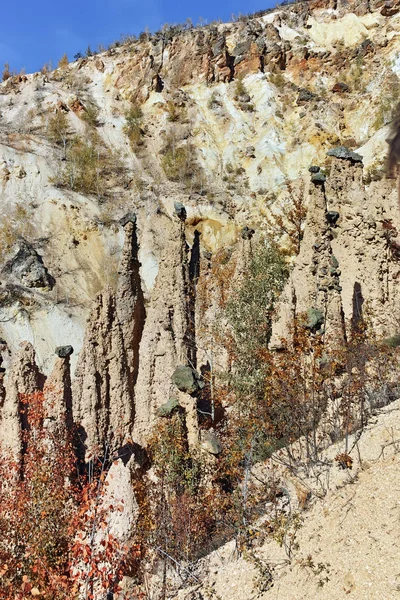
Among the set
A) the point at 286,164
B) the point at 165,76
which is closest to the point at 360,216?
the point at 286,164

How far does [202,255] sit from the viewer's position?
34188 millimetres

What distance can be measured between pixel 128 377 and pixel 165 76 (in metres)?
45.2

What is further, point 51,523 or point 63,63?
point 63,63

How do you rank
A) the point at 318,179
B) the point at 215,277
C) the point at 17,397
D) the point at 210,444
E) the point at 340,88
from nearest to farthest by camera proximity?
the point at 210,444, the point at 17,397, the point at 318,179, the point at 215,277, the point at 340,88

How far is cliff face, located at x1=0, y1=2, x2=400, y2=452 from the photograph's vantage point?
17719mm

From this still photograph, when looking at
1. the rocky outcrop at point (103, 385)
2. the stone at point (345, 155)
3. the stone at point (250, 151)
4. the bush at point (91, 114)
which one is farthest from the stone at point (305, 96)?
the rocky outcrop at point (103, 385)

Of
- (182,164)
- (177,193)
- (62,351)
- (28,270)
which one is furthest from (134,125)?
(62,351)

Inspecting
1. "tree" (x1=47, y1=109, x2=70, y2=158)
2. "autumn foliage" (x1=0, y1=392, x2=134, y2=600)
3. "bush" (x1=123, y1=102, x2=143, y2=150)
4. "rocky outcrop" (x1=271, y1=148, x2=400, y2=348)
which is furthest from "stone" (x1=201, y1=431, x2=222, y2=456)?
"bush" (x1=123, y1=102, x2=143, y2=150)

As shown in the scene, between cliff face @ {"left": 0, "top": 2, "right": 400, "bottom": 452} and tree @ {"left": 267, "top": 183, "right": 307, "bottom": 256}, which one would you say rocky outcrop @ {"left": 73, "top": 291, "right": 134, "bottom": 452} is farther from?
tree @ {"left": 267, "top": 183, "right": 307, "bottom": 256}

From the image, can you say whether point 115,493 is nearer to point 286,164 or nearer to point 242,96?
point 286,164

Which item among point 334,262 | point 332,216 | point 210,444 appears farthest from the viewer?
point 332,216

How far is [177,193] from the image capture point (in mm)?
43031

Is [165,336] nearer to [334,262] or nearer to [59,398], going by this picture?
[59,398]

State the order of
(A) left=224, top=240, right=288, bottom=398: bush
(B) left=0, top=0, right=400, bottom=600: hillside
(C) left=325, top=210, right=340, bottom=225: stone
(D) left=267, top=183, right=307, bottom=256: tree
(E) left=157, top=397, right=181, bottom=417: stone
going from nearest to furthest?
(B) left=0, top=0, right=400, bottom=600: hillside → (E) left=157, top=397, right=181, bottom=417: stone → (C) left=325, top=210, right=340, bottom=225: stone → (A) left=224, top=240, right=288, bottom=398: bush → (D) left=267, top=183, right=307, bottom=256: tree
